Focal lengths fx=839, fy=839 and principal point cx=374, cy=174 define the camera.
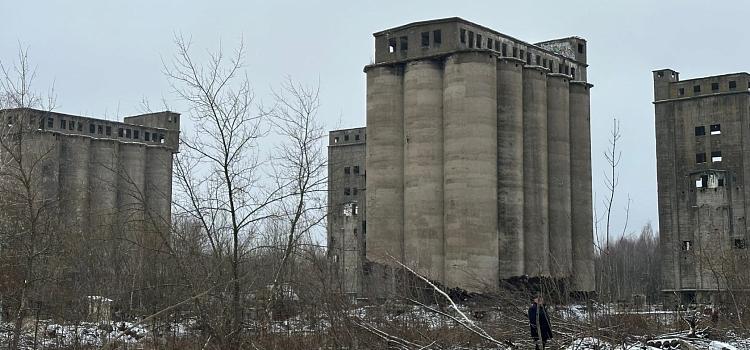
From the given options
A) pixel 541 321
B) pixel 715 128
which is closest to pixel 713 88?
pixel 715 128

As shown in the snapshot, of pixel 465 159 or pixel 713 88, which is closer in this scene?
pixel 465 159

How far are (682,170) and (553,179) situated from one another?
54.7ft

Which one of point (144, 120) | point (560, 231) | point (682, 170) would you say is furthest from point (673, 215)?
point (144, 120)

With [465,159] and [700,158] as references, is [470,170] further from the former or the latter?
[700,158]

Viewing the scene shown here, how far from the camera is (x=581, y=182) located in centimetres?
5550

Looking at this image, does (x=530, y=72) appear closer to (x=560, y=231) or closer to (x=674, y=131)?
(x=560, y=231)

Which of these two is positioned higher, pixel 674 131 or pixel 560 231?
pixel 674 131

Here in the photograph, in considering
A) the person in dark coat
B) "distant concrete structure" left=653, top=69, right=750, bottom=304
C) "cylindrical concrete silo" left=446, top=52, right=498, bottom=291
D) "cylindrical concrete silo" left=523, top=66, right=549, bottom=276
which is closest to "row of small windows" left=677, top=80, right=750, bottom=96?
"distant concrete structure" left=653, top=69, right=750, bottom=304

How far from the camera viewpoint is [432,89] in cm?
4931

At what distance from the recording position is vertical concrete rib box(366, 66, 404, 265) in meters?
50.2

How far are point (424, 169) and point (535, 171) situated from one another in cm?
752

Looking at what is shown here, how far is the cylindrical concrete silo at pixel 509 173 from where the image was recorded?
48594 mm

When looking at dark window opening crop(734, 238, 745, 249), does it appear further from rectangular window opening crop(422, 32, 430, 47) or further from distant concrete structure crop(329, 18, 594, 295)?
rectangular window opening crop(422, 32, 430, 47)

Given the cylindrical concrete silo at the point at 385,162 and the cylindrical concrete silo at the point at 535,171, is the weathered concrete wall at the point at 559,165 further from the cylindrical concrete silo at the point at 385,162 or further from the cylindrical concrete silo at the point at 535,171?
the cylindrical concrete silo at the point at 385,162
